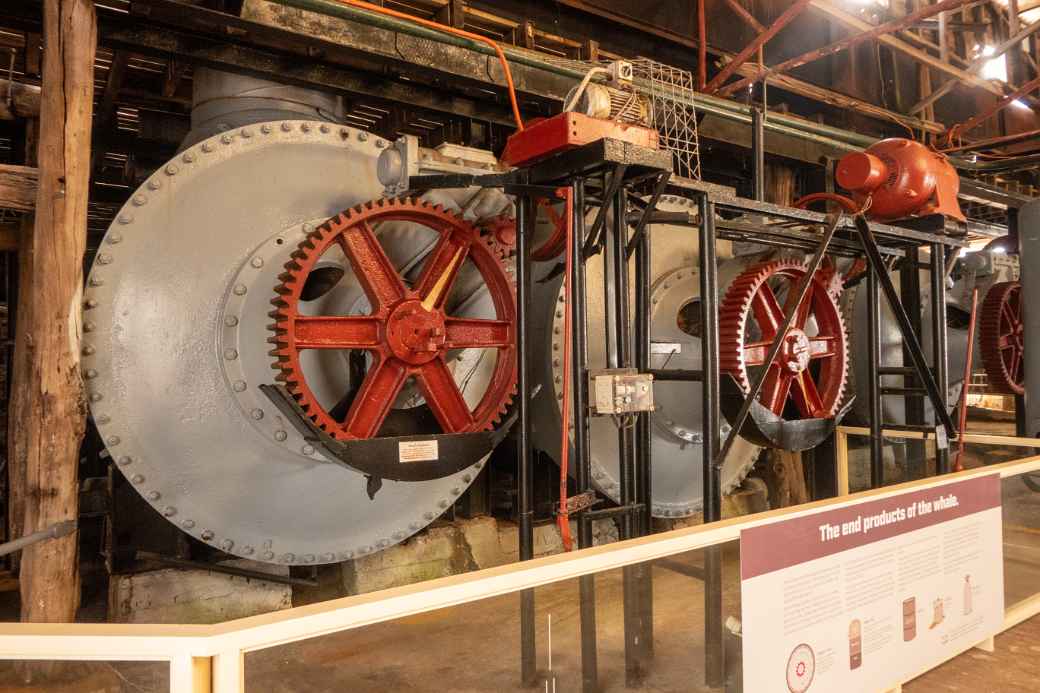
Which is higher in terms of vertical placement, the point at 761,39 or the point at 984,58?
the point at 984,58

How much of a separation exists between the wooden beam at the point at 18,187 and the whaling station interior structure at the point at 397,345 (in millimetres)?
11

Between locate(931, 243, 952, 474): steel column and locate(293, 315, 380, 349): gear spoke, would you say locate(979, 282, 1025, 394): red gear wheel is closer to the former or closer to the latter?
locate(931, 243, 952, 474): steel column

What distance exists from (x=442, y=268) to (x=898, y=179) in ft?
7.24

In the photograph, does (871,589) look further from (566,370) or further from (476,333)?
(476,333)

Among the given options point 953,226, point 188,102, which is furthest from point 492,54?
point 953,226

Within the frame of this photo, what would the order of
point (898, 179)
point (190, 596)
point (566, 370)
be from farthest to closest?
point (898, 179) < point (190, 596) < point (566, 370)

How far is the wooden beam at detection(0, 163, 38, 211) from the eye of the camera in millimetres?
2850

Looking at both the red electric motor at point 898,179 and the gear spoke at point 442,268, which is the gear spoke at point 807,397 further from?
the gear spoke at point 442,268

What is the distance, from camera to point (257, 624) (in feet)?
4.18

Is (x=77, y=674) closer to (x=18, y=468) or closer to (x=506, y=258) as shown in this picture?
(x=18, y=468)

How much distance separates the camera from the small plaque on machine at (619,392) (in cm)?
254

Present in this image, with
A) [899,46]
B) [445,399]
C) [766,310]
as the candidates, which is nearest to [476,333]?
[445,399]

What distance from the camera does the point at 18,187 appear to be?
9.39ft

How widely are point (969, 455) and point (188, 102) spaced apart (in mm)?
6789
